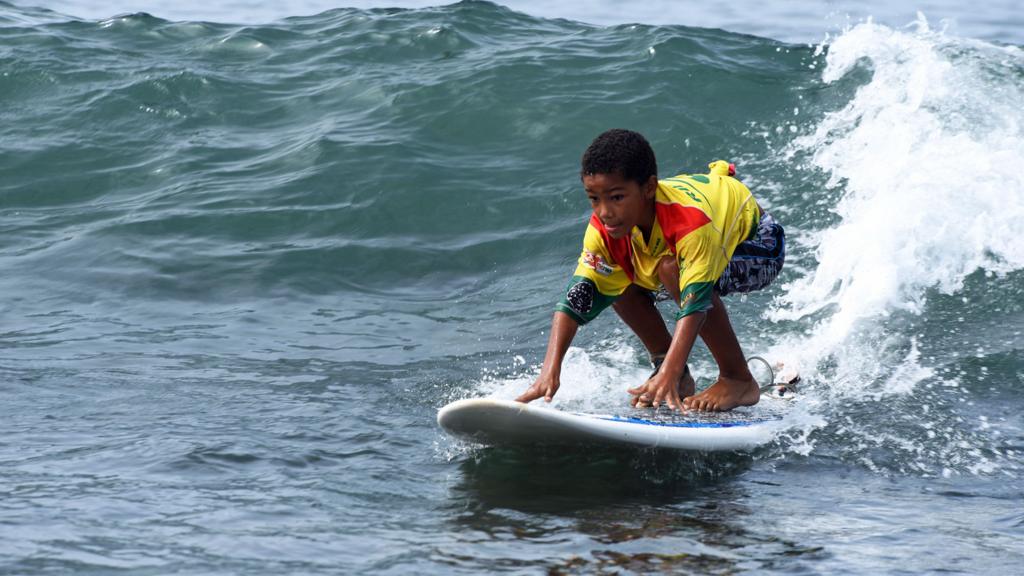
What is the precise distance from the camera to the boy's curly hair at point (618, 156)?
187 inches

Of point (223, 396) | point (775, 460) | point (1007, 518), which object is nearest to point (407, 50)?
point (223, 396)

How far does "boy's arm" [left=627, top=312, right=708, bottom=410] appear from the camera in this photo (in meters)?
4.76

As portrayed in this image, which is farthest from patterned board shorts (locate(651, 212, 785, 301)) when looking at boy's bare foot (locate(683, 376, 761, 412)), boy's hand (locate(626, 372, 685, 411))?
boy's hand (locate(626, 372, 685, 411))

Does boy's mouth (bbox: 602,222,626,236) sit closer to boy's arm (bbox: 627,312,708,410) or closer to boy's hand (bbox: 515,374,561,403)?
boy's arm (bbox: 627,312,708,410)

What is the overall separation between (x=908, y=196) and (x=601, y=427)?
471cm

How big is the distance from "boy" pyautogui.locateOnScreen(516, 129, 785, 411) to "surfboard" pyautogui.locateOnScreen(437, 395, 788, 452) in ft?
0.45

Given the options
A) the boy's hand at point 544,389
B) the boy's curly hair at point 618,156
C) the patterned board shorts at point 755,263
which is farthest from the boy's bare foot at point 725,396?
the boy's curly hair at point 618,156

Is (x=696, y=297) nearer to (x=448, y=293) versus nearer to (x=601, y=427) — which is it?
(x=601, y=427)

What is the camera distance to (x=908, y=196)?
8.73 m

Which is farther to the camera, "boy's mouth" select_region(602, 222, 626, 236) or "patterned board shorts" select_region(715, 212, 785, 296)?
"patterned board shorts" select_region(715, 212, 785, 296)

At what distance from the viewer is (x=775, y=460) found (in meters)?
5.23

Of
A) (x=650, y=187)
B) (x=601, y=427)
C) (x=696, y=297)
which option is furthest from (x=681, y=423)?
(x=650, y=187)

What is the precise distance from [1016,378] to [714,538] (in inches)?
119

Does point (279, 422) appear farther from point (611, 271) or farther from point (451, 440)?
point (611, 271)
